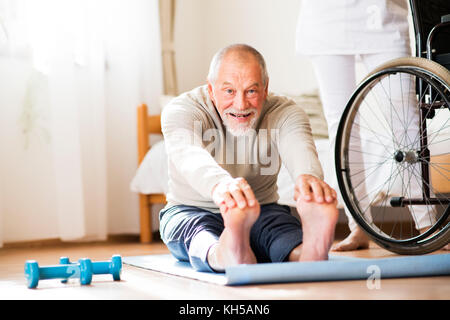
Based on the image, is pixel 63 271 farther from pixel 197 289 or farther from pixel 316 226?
pixel 316 226

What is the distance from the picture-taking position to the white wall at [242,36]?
3.70 m

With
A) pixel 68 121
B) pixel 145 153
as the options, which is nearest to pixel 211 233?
pixel 68 121

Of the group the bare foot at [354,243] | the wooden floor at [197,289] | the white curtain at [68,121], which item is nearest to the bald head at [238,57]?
the wooden floor at [197,289]

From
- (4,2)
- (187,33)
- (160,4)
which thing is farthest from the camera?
(187,33)

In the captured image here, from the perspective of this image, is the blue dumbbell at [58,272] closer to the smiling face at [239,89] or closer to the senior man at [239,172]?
the senior man at [239,172]

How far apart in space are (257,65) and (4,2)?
5.70ft

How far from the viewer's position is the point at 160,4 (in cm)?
379

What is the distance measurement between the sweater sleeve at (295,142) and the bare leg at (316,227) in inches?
5.2

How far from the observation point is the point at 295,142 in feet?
5.16

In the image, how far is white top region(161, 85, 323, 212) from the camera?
1.53 metres

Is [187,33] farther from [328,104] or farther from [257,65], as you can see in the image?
[257,65]

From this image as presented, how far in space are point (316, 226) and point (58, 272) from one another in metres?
0.55

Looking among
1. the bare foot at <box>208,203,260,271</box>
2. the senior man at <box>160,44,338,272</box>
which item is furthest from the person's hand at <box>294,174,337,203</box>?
the bare foot at <box>208,203,260,271</box>
